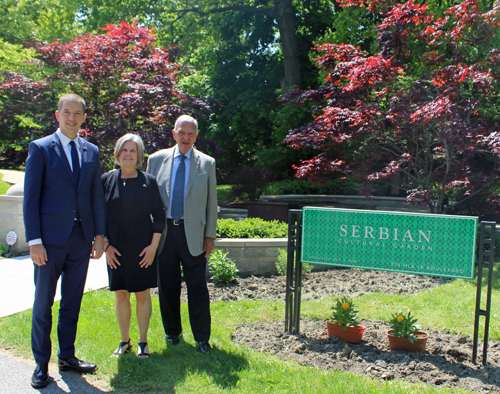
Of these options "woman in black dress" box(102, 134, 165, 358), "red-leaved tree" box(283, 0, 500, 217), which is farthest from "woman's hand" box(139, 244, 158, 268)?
"red-leaved tree" box(283, 0, 500, 217)

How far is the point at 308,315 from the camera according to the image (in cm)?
462

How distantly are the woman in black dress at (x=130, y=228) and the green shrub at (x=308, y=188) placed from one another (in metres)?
11.3

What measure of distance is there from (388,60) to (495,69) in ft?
5.90

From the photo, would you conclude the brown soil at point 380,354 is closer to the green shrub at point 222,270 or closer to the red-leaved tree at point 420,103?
the green shrub at point 222,270

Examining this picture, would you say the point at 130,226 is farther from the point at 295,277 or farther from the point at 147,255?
the point at 295,277

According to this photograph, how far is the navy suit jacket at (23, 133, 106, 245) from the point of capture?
9.77 feet

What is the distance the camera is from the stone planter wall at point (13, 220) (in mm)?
7184

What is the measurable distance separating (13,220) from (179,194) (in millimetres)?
5158

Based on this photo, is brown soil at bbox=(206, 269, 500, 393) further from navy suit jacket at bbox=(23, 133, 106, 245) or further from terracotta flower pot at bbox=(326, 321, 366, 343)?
navy suit jacket at bbox=(23, 133, 106, 245)

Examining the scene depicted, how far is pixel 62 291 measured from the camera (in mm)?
3203

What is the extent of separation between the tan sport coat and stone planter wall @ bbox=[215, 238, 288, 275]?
104 inches

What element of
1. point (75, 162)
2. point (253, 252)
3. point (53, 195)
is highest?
point (75, 162)

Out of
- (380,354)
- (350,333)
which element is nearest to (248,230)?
(350,333)

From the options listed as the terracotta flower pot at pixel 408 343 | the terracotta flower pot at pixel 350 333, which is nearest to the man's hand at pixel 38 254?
the terracotta flower pot at pixel 350 333
